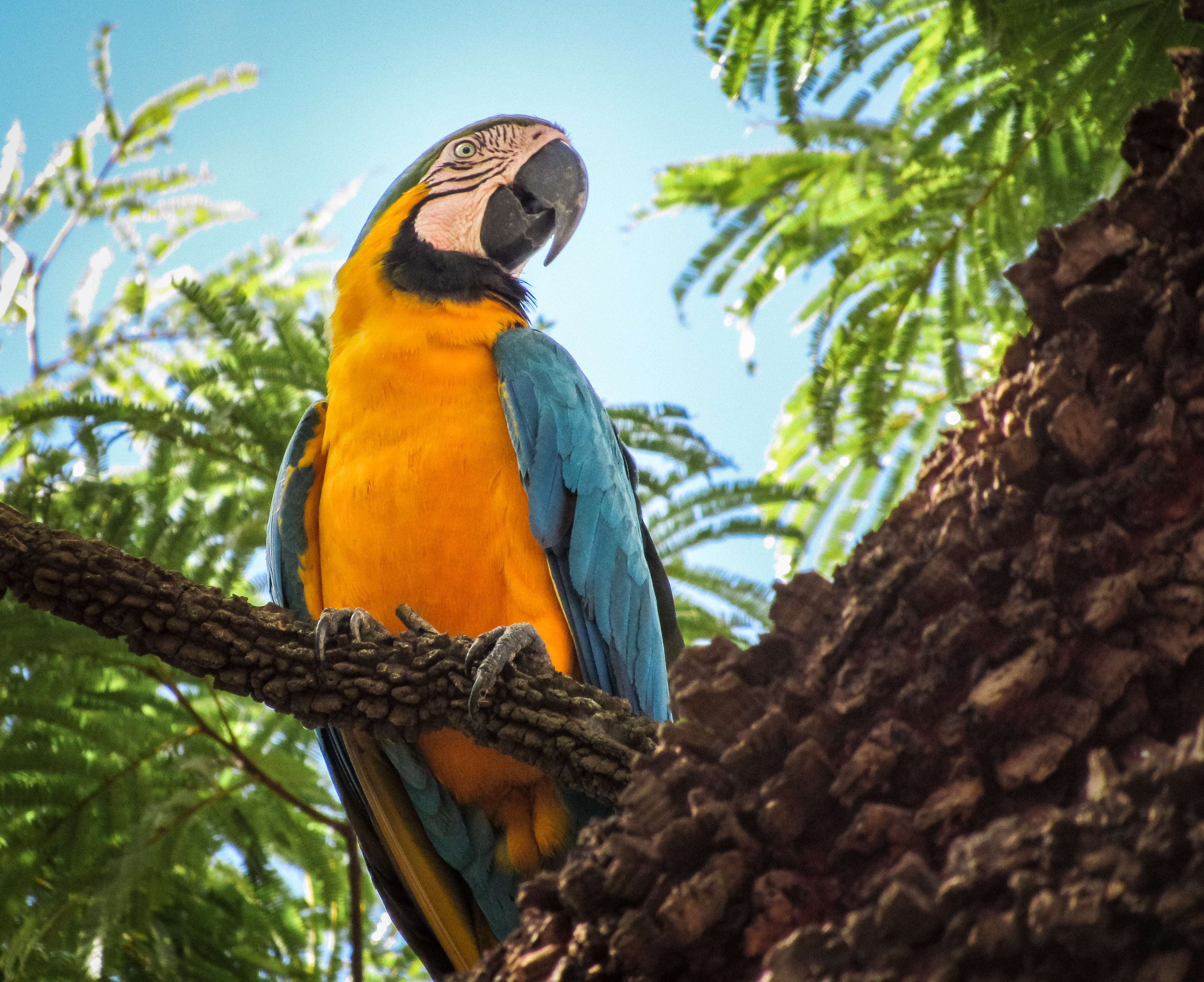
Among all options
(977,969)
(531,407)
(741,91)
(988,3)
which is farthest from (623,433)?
(977,969)

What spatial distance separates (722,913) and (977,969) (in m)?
0.23

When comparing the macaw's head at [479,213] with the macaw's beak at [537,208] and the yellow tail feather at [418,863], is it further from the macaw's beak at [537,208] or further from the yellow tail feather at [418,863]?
the yellow tail feather at [418,863]

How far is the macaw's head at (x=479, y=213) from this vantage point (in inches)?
116

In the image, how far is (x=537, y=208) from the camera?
3.39m

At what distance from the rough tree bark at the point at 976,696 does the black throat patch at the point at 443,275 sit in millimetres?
2033

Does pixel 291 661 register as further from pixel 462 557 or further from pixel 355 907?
pixel 355 907

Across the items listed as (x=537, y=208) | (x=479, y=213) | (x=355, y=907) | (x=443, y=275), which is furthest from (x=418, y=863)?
(x=537, y=208)

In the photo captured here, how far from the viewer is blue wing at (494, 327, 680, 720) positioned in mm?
2457

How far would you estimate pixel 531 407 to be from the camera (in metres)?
2.57

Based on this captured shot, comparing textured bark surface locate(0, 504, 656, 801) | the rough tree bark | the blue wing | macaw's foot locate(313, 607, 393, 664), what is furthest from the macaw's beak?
the rough tree bark

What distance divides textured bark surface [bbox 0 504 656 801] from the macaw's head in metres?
1.29

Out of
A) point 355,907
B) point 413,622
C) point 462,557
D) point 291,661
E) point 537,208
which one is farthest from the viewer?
point 537,208

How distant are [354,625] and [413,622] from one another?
0.46ft

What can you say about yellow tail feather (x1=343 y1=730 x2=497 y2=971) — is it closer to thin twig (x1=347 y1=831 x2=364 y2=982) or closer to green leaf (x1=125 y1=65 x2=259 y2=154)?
thin twig (x1=347 y1=831 x2=364 y2=982)
